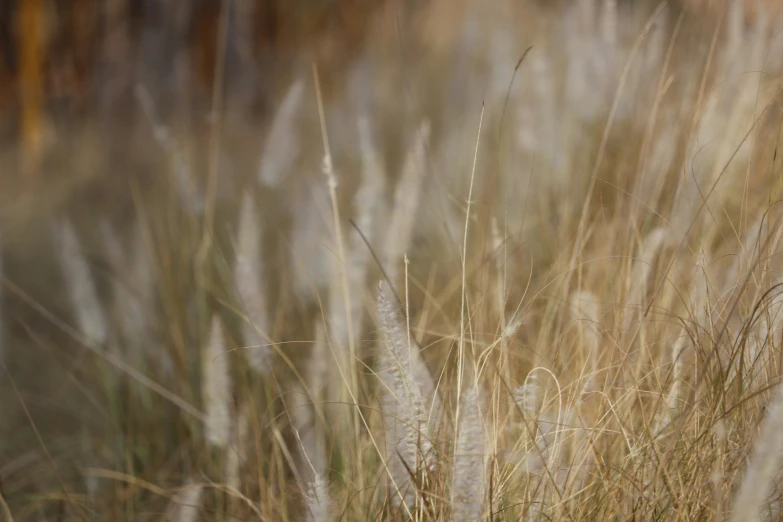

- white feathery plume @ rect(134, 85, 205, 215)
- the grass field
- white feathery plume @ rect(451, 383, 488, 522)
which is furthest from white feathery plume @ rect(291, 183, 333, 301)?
white feathery plume @ rect(451, 383, 488, 522)

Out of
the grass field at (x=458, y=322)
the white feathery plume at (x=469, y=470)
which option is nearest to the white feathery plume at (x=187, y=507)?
the grass field at (x=458, y=322)

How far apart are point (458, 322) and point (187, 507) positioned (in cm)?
32

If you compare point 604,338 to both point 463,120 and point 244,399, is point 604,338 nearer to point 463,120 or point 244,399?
point 244,399

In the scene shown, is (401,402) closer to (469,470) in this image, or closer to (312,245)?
(469,470)

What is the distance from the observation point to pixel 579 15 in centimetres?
177

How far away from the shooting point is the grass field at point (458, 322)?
2.11 feet

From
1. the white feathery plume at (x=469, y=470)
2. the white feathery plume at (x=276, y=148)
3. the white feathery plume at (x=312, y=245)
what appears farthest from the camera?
the white feathery plume at (x=312, y=245)

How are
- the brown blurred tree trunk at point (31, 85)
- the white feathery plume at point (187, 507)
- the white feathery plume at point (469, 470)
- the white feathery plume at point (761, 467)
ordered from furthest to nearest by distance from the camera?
the brown blurred tree trunk at point (31, 85) < the white feathery plume at point (187, 507) < the white feathery plume at point (469, 470) < the white feathery plume at point (761, 467)

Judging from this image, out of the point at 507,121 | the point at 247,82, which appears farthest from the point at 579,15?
the point at 247,82

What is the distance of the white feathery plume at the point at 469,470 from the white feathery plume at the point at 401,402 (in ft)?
0.11

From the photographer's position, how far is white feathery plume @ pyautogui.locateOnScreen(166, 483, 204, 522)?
2.36 feet

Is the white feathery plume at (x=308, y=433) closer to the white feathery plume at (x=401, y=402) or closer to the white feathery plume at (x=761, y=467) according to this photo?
the white feathery plume at (x=401, y=402)

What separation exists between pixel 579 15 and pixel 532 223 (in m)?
0.73

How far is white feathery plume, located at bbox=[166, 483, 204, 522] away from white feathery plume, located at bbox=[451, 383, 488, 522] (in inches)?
9.2
